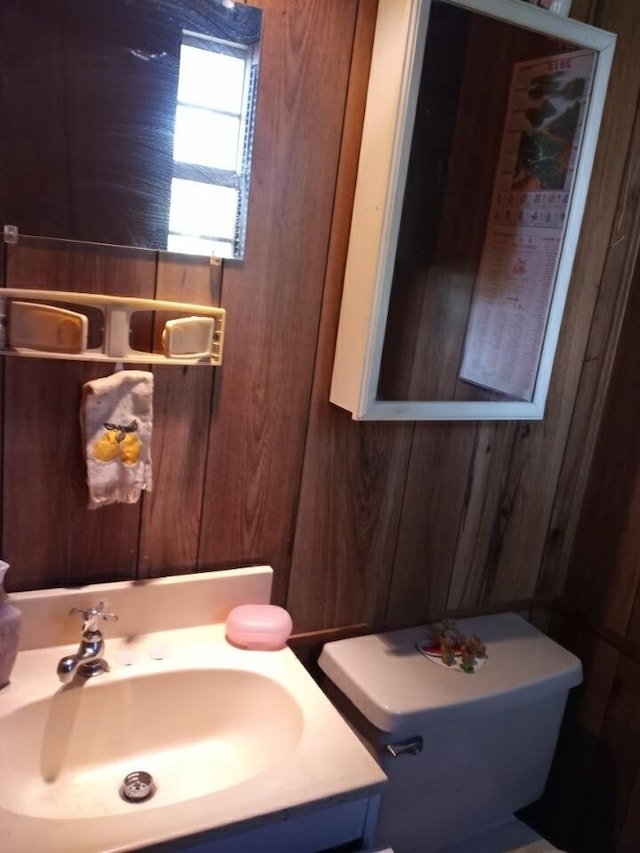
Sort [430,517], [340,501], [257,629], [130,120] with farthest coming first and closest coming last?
1. [430,517]
2. [340,501]
3. [257,629]
4. [130,120]

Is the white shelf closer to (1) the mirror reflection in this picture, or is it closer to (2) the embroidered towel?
(2) the embroidered towel

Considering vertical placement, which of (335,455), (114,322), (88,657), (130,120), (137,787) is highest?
(130,120)

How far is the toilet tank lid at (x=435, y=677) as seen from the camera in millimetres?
1158

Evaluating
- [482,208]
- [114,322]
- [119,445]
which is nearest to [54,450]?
[119,445]

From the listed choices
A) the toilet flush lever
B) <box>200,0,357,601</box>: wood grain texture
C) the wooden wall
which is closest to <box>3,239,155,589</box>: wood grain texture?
the wooden wall

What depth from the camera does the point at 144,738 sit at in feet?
3.56

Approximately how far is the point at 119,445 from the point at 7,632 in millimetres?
298

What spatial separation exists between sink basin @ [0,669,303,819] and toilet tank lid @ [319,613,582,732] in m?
0.18

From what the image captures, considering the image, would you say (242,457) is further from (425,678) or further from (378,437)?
(425,678)

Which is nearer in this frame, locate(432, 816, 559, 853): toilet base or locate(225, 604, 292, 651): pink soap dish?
locate(225, 604, 292, 651): pink soap dish

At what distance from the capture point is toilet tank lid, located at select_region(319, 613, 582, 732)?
3.80ft

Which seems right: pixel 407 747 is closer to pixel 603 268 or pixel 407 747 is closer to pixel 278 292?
pixel 278 292

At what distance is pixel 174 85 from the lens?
978mm

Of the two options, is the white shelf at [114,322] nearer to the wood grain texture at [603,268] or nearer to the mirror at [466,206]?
the mirror at [466,206]
